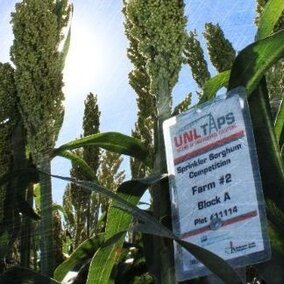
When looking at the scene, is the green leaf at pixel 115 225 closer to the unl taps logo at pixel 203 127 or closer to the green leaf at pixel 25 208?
the unl taps logo at pixel 203 127

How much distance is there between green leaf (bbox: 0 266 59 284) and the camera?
219cm

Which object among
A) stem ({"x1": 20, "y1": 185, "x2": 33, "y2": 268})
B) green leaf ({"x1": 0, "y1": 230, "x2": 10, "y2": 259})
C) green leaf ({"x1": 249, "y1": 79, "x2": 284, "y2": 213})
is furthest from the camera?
stem ({"x1": 20, "y1": 185, "x2": 33, "y2": 268})

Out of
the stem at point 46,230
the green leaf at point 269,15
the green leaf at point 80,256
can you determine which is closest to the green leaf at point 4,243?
the stem at point 46,230

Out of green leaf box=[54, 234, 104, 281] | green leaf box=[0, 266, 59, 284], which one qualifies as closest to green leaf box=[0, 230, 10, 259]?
green leaf box=[54, 234, 104, 281]

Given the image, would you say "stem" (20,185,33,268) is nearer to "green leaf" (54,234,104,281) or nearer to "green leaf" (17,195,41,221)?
"green leaf" (17,195,41,221)

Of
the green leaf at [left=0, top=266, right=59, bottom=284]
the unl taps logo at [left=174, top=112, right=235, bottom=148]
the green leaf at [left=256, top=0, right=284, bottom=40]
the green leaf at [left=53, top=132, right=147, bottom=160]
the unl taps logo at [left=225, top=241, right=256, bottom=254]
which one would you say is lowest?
the unl taps logo at [left=225, top=241, right=256, bottom=254]

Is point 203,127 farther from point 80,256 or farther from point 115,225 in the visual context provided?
point 80,256

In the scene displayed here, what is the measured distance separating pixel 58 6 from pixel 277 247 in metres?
2.07

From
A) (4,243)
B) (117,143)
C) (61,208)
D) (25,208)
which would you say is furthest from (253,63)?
(61,208)

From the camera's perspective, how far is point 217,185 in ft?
5.47

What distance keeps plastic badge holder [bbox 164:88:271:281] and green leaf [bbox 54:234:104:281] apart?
0.87 m

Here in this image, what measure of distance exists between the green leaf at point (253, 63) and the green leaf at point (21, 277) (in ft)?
2.93

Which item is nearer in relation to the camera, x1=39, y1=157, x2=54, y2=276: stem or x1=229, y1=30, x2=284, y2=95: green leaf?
x1=229, y1=30, x2=284, y2=95: green leaf

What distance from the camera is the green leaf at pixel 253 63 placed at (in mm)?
1972
